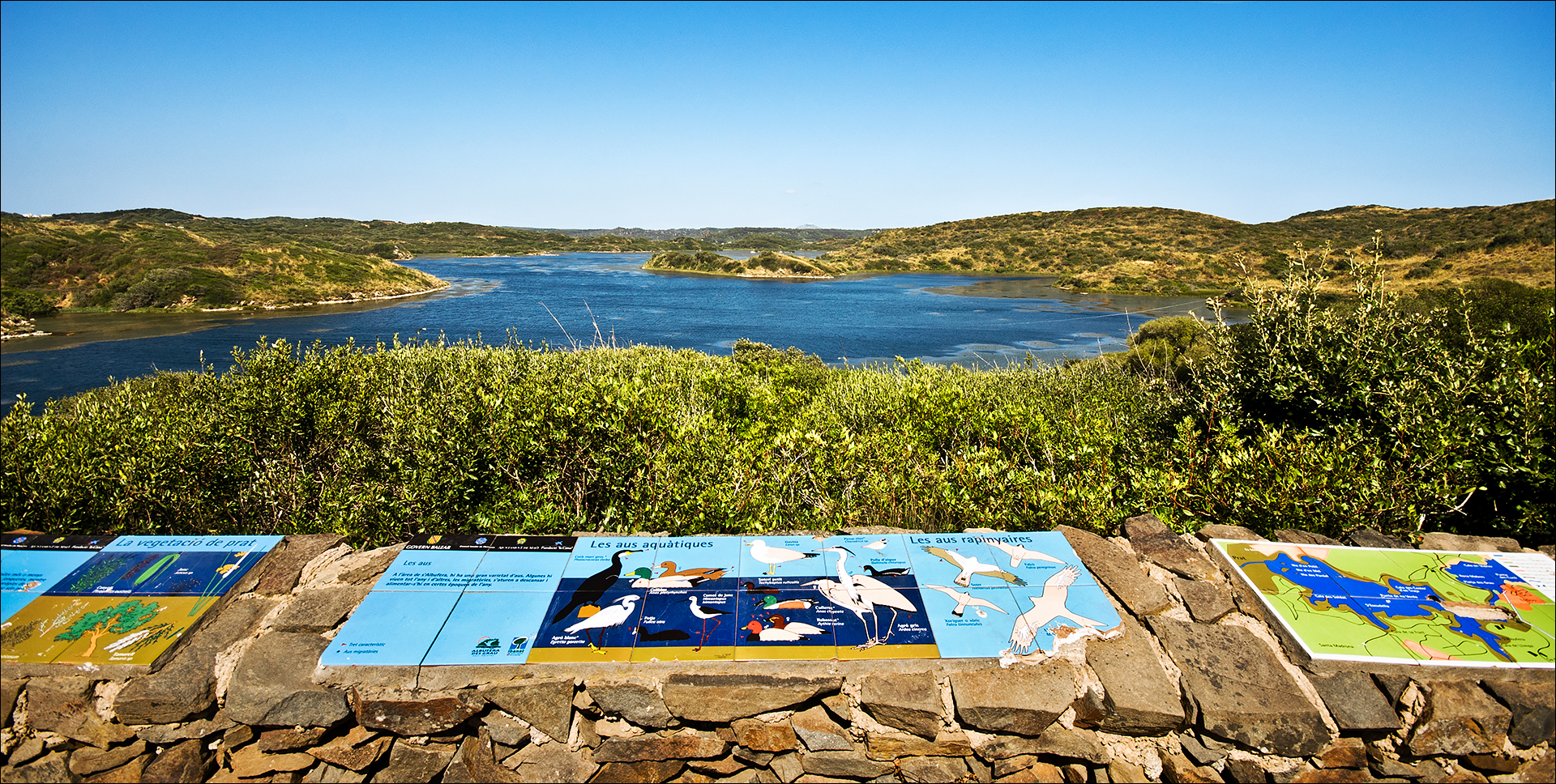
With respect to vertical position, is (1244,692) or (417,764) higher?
(1244,692)

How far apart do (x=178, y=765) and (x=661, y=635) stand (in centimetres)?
230

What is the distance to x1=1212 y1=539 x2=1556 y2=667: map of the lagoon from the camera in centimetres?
333

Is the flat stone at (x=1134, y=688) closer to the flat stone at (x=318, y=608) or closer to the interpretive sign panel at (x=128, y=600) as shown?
the flat stone at (x=318, y=608)

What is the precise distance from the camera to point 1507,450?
4.95m

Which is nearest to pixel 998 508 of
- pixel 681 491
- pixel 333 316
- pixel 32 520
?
pixel 681 491

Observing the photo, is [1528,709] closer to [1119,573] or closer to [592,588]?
[1119,573]

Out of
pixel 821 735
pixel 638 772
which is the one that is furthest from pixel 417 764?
pixel 821 735

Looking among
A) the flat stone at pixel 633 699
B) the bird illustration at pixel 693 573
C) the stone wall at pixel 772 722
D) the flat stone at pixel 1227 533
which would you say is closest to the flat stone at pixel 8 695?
the stone wall at pixel 772 722

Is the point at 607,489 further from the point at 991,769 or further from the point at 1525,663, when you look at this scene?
the point at 1525,663

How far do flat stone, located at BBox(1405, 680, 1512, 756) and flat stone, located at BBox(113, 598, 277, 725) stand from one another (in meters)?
5.73

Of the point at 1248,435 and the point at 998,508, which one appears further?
the point at 1248,435

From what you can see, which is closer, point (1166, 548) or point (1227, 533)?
point (1166, 548)

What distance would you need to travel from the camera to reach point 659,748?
324 cm

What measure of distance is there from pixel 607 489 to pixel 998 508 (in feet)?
10.7
